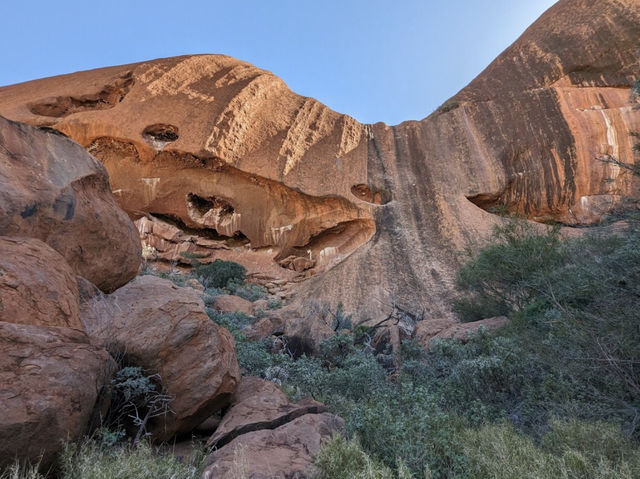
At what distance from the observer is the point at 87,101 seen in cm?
1944

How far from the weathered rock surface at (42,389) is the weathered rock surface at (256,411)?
39.7 inches

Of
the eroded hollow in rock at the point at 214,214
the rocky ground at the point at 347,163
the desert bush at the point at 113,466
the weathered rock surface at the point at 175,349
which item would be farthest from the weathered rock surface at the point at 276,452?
the eroded hollow in rock at the point at 214,214

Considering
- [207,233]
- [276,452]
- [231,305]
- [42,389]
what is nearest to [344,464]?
[276,452]

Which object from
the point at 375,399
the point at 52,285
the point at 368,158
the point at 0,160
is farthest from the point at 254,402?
the point at 368,158

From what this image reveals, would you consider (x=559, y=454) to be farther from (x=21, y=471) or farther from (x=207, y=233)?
(x=207, y=233)

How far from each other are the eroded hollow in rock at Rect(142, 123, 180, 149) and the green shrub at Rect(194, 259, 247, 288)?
6.01 metres

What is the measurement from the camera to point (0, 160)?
3465mm

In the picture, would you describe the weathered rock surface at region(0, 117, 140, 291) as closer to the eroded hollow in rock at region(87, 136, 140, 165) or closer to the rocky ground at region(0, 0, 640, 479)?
the rocky ground at region(0, 0, 640, 479)

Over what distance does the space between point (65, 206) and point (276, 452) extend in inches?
117

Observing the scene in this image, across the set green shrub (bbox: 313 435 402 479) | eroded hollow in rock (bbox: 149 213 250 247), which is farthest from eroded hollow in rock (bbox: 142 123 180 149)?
green shrub (bbox: 313 435 402 479)

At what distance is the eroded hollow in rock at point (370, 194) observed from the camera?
1894 cm

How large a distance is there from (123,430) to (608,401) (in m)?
4.16

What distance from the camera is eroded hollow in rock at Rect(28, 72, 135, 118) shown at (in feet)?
61.1

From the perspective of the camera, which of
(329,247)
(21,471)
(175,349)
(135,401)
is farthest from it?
(329,247)
